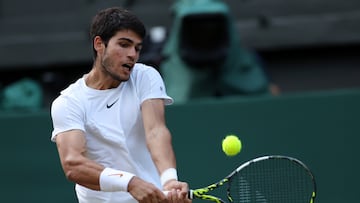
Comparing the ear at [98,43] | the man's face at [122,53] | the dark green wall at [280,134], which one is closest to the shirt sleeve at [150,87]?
the man's face at [122,53]

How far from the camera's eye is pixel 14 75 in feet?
35.3

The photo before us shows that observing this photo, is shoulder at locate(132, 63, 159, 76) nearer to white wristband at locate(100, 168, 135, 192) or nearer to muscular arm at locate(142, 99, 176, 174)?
muscular arm at locate(142, 99, 176, 174)

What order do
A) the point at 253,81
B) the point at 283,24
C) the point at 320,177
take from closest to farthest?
the point at 320,177 → the point at 253,81 → the point at 283,24

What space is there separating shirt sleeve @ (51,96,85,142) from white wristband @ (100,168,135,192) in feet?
1.09

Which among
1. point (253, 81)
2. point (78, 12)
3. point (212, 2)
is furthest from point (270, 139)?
point (78, 12)

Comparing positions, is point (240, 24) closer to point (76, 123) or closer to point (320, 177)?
point (320, 177)

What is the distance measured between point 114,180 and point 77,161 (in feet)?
0.75

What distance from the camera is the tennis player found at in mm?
4453

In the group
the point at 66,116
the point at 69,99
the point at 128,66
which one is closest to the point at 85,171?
the point at 66,116

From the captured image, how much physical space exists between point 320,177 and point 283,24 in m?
2.91

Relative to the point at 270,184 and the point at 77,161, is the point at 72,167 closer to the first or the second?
the point at 77,161

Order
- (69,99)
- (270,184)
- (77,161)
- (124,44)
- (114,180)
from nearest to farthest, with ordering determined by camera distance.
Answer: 1. (114,180)
2. (77,161)
3. (124,44)
4. (69,99)
5. (270,184)

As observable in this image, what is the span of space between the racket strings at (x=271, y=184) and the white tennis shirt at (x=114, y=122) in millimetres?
525

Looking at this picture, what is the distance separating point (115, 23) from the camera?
4531mm
